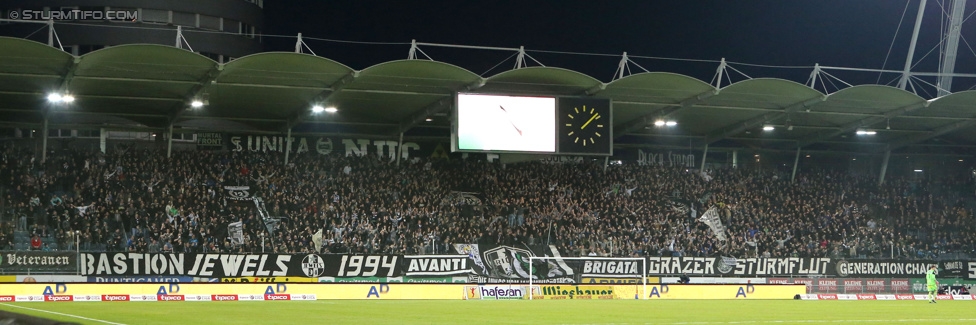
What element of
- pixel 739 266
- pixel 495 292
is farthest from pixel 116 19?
pixel 739 266

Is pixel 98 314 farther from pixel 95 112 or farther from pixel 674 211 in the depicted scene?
pixel 674 211

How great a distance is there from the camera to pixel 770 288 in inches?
1567

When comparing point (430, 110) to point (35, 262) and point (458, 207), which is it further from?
point (35, 262)

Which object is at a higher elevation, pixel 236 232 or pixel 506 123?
pixel 506 123

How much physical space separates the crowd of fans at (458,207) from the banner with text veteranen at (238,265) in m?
0.92

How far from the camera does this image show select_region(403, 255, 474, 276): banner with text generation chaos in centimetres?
4022

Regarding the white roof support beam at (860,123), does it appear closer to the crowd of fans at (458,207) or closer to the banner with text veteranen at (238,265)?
the crowd of fans at (458,207)

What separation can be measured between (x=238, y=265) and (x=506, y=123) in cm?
1082

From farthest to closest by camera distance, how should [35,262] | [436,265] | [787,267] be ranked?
[787,267] < [436,265] < [35,262]

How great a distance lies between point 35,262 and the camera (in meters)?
35.0

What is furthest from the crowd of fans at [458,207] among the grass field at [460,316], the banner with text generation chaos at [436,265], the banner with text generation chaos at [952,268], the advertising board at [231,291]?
the grass field at [460,316]

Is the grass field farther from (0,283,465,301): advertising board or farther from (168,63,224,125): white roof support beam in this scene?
(168,63,224,125): white roof support beam

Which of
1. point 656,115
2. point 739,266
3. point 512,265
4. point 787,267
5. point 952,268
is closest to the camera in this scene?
point 512,265

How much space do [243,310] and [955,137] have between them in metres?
41.8
